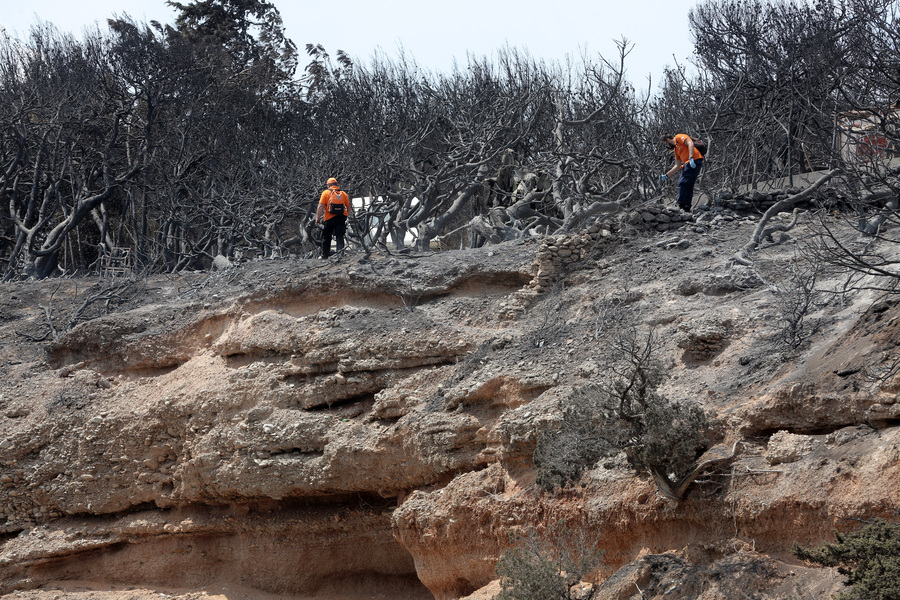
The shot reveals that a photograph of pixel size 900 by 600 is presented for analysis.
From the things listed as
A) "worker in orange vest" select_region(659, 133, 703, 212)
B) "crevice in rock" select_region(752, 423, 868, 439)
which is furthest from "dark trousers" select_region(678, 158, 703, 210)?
"crevice in rock" select_region(752, 423, 868, 439)

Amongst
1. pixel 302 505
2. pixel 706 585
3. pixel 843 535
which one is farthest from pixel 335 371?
pixel 843 535

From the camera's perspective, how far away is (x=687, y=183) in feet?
41.8

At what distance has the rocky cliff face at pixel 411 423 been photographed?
713 cm

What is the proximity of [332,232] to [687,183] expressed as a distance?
5.20m

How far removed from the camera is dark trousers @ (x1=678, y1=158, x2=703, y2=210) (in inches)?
496

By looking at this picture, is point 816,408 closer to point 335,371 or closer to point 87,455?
point 335,371

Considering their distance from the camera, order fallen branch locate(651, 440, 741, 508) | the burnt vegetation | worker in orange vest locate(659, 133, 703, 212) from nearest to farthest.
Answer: fallen branch locate(651, 440, 741, 508), worker in orange vest locate(659, 133, 703, 212), the burnt vegetation

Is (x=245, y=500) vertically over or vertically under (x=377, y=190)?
under

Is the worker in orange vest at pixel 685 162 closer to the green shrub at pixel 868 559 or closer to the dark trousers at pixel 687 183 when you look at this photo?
the dark trousers at pixel 687 183

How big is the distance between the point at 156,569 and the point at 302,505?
2.27m

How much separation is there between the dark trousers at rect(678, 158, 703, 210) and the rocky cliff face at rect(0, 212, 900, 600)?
0.78m

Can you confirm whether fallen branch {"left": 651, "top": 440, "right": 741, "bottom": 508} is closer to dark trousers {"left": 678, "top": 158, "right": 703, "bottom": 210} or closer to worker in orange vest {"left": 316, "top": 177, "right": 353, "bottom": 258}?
dark trousers {"left": 678, "top": 158, "right": 703, "bottom": 210}

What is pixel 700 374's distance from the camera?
862 cm

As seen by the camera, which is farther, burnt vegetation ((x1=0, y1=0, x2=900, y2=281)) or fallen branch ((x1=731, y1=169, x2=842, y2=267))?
burnt vegetation ((x1=0, y1=0, x2=900, y2=281))
